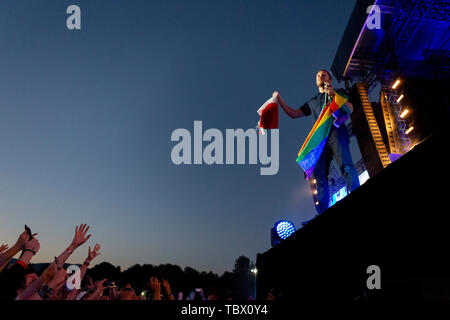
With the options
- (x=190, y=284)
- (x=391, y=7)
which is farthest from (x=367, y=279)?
(x=190, y=284)

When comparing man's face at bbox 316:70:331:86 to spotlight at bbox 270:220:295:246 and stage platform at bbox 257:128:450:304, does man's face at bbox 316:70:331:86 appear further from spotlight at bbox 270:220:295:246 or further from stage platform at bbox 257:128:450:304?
spotlight at bbox 270:220:295:246

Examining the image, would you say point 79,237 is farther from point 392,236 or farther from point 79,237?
point 392,236

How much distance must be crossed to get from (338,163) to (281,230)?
71.6 inches

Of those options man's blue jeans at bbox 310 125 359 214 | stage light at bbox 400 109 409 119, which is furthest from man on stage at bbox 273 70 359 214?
stage light at bbox 400 109 409 119

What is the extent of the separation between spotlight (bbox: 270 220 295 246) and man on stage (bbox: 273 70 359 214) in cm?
102

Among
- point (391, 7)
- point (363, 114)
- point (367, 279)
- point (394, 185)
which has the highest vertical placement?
point (391, 7)

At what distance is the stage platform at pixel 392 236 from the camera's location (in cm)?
149

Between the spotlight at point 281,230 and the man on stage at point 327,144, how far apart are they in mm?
1020

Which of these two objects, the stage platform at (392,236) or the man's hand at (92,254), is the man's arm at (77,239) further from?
the stage platform at (392,236)

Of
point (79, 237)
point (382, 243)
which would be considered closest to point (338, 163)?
point (382, 243)

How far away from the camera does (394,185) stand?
1.75 m

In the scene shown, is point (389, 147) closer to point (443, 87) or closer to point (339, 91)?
point (443, 87)

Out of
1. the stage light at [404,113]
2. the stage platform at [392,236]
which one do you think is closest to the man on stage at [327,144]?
the stage platform at [392,236]
